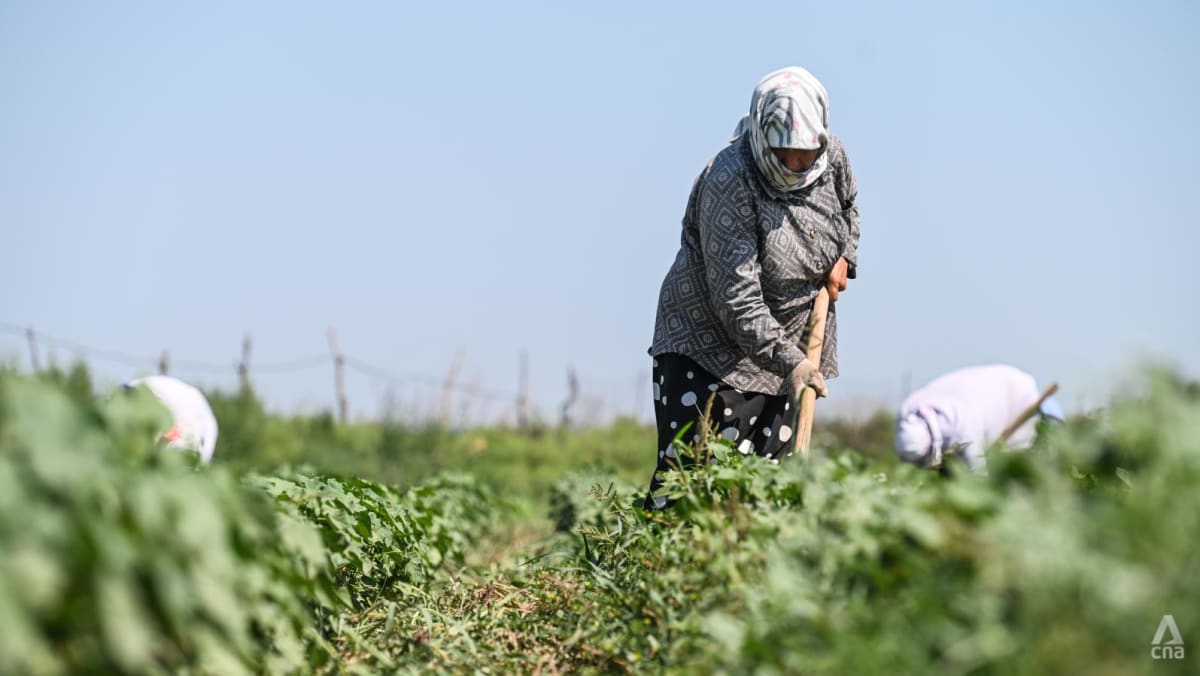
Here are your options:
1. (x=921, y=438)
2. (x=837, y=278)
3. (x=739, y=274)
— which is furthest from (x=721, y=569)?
(x=837, y=278)

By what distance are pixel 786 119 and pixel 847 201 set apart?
0.68 m

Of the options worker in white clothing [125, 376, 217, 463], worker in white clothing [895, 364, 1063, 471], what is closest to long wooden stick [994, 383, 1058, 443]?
worker in white clothing [895, 364, 1063, 471]

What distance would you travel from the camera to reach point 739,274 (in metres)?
4.70

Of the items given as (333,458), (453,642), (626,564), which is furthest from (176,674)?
(333,458)

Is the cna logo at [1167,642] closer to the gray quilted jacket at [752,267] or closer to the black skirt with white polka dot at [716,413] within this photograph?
the gray quilted jacket at [752,267]

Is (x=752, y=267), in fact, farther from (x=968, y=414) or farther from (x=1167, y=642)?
(x=1167, y=642)

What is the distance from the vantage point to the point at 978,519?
2.55 metres

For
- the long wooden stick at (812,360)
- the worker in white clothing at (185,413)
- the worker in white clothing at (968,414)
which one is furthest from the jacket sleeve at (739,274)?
the worker in white clothing at (185,413)

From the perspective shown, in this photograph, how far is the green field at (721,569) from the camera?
2.15m

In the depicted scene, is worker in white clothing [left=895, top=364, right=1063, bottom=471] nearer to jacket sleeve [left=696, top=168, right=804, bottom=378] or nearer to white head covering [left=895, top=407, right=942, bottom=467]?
white head covering [left=895, top=407, right=942, bottom=467]

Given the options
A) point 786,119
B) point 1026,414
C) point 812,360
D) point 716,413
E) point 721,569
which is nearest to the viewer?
point 721,569

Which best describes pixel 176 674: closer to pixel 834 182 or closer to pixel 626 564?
pixel 626 564

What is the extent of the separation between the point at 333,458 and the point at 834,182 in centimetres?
1108

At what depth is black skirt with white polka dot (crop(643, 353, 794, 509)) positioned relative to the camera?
493 centimetres
